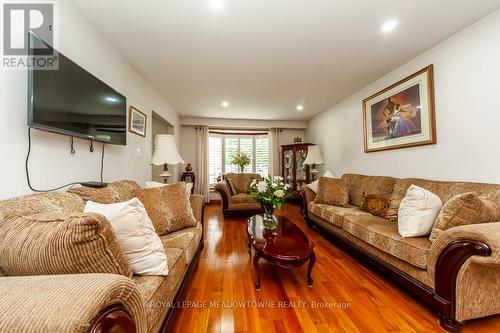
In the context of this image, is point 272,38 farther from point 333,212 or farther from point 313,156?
point 313,156

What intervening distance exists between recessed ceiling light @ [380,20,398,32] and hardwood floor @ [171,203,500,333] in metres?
2.35

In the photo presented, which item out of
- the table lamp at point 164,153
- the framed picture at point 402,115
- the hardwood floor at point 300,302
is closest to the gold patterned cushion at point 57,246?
the hardwood floor at point 300,302

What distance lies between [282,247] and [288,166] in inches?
156

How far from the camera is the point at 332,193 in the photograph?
3.25 metres

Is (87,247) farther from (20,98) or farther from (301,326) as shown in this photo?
(301,326)

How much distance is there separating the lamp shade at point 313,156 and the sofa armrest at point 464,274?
329 centimetres

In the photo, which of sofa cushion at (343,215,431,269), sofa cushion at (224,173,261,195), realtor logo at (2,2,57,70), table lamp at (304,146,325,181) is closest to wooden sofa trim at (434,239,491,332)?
sofa cushion at (343,215,431,269)

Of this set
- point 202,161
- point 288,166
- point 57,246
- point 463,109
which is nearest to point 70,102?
point 57,246

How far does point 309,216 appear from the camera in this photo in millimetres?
3512

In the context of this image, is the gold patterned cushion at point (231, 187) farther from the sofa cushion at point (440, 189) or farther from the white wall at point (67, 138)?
the sofa cushion at point (440, 189)

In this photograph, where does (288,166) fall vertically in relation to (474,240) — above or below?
above

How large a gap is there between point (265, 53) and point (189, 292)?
253 centimetres

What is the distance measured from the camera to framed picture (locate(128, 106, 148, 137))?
8.72 ft

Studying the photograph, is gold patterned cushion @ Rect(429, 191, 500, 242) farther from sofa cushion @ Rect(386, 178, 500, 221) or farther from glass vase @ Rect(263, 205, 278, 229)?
glass vase @ Rect(263, 205, 278, 229)
